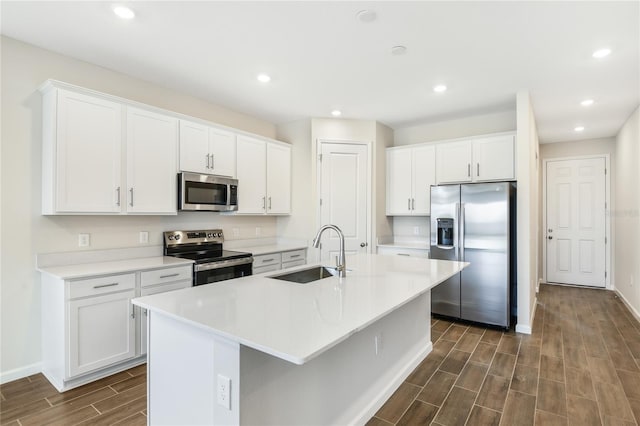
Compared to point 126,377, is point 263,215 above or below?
above

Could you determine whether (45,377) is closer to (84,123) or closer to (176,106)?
(84,123)

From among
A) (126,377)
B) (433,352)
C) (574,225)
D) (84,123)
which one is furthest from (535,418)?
(574,225)

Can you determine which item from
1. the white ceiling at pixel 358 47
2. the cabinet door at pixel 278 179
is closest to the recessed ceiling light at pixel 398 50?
the white ceiling at pixel 358 47

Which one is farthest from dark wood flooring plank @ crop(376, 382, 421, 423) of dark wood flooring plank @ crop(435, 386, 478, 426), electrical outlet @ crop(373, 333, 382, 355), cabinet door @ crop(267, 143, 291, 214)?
cabinet door @ crop(267, 143, 291, 214)

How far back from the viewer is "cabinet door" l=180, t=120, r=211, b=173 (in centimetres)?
346

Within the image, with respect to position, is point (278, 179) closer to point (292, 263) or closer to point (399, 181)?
point (292, 263)

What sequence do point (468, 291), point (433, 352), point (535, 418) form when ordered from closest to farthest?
1. point (535, 418)
2. point (433, 352)
3. point (468, 291)

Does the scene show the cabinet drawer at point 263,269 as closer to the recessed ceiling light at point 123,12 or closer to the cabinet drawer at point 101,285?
the cabinet drawer at point 101,285

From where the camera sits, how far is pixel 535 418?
7.09ft

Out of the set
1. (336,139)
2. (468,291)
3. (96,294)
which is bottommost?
(468,291)

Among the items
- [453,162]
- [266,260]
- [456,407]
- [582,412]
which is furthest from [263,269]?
[582,412]

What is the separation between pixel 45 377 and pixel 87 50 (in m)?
2.66

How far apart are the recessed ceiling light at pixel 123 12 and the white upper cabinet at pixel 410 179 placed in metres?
3.58

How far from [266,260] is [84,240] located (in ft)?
6.04
